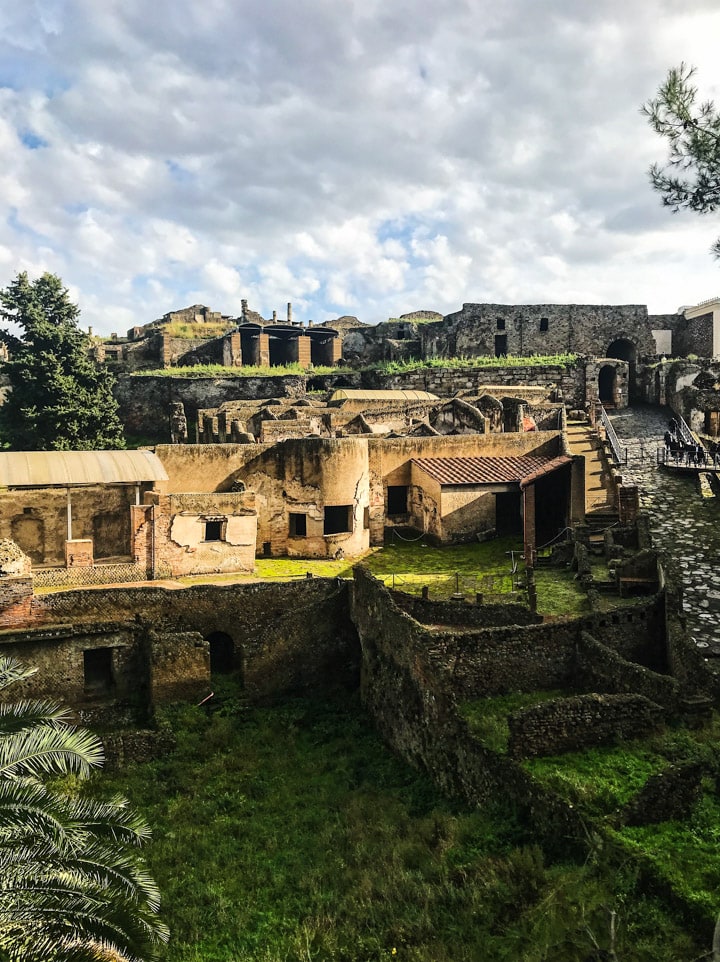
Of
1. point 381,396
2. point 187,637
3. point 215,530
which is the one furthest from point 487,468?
point 381,396

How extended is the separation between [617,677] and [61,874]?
7.51m

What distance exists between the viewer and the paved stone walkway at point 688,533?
11.7 m

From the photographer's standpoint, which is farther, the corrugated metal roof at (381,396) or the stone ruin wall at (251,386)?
the stone ruin wall at (251,386)

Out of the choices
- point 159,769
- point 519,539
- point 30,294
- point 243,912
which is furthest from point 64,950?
point 30,294

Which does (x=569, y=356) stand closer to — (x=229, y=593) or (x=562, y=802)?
(x=229, y=593)

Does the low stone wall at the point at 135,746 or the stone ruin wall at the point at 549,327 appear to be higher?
the stone ruin wall at the point at 549,327

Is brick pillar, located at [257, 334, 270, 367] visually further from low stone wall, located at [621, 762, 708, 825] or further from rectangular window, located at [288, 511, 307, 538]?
low stone wall, located at [621, 762, 708, 825]

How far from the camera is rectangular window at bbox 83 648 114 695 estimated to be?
613 inches

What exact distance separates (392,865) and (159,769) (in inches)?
219

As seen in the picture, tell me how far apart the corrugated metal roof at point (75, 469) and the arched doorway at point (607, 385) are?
25216mm

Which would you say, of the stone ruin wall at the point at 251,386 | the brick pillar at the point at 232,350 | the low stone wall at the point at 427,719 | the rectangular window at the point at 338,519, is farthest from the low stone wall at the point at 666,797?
the brick pillar at the point at 232,350

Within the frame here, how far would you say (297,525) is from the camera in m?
21.4

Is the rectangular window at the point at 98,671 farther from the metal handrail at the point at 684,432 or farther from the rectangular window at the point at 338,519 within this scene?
the metal handrail at the point at 684,432

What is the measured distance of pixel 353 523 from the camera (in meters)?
21.5
